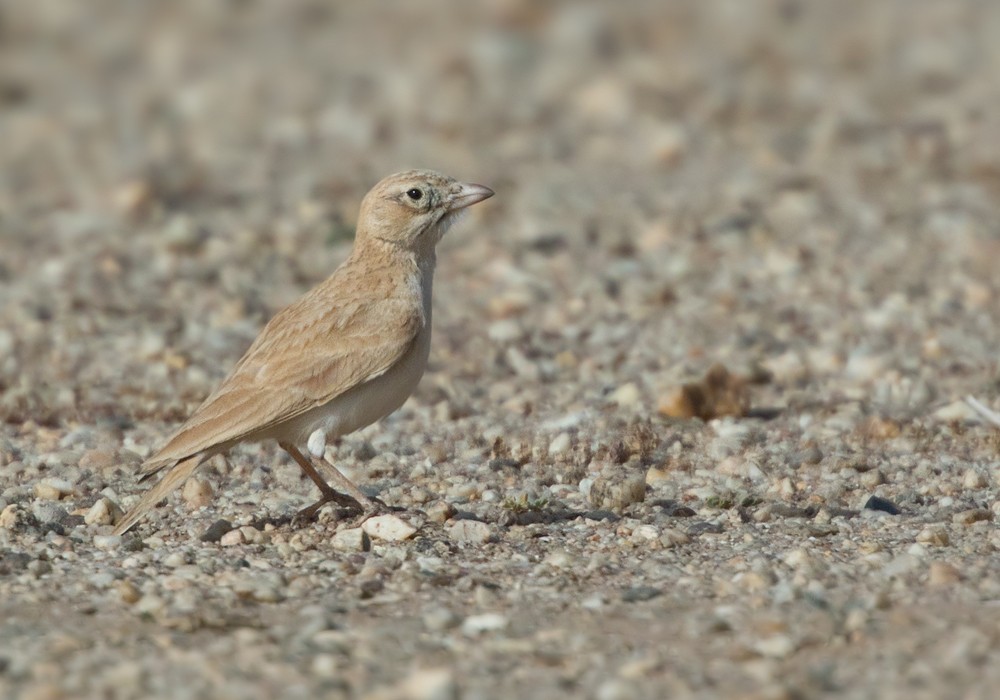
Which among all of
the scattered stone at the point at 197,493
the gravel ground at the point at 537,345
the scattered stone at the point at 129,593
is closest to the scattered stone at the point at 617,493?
the gravel ground at the point at 537,345

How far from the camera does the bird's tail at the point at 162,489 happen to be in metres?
→ 7.07

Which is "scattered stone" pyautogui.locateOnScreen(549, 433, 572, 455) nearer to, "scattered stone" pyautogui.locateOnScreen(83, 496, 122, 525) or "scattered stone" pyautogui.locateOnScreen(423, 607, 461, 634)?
"scattered stone" pyautogui.locateOnScreen(83, 496, 122, 525)

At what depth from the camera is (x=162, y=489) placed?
7.11 meters

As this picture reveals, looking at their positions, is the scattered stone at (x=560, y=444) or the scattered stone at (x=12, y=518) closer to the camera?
the scattered stone at (x=12, y=518)

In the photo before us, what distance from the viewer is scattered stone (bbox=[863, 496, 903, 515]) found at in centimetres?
760

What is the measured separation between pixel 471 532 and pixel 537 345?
3640 mm

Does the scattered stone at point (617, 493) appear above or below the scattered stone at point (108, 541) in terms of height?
below

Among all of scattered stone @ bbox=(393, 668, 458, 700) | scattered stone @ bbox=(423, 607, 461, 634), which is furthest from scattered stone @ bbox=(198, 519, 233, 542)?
scattered stone @ bbox=(393, 668, 458, 700)

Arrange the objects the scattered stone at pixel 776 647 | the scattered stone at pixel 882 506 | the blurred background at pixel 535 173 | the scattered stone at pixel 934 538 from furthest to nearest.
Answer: the blurred background at pixel 535 173 < the scattered stone at pixel 882 506 < the scattered stone at pixel 934 538 < the scattered stone at pixel 776 647

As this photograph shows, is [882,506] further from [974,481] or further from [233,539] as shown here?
[233,539]

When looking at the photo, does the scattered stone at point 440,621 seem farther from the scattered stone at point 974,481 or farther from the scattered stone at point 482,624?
the scattered stone at point 974,481

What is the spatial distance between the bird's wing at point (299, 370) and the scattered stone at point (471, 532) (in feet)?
2.58

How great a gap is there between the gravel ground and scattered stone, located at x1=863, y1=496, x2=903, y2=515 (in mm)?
24

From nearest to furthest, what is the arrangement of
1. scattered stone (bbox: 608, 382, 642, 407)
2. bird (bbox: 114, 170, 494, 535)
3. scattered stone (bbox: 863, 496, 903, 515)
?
bird (bbox: 114, 170, 494, 535) < scattered stone (bbox: 863, 496, 903, 515) < scattered stone (bbox: 608, 382, 642, 407)
